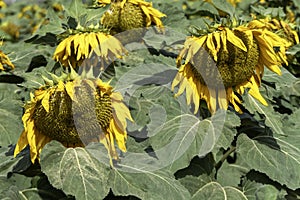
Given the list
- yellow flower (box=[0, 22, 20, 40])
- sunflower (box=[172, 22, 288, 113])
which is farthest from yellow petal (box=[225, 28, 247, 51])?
yellow flower (box=[0, 22, 20, 40])

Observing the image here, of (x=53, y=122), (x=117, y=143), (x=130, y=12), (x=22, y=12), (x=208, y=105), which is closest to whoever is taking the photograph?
(x=53, y=122)

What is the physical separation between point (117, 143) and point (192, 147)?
357 millimetres

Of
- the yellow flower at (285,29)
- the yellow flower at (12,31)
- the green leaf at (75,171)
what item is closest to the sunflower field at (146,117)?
the green leaf at (75,171)

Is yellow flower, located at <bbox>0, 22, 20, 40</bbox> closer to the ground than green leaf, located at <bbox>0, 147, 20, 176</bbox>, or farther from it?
closer to the ground

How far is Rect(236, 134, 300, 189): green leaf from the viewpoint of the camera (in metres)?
2.61

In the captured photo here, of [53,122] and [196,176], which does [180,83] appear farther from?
[53,122]

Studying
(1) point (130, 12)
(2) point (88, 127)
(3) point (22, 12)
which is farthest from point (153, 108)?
(3) point (22, 12)

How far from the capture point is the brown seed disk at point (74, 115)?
2225mm

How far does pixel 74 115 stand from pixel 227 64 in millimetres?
788

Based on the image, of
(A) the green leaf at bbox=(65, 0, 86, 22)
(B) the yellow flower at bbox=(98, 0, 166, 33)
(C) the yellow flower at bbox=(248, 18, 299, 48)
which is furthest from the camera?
(C) the yellow flower at bbox=(248, 18, 299, 48)

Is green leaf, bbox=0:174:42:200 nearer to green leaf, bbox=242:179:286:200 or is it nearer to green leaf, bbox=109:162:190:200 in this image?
green leaf, bbox=109:162:190:200

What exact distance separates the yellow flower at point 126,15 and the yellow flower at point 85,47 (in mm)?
213

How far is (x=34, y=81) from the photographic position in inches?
98.0

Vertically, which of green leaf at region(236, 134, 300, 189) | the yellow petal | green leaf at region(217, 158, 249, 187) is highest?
the yellow petal
